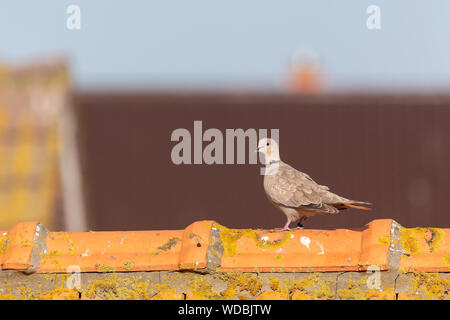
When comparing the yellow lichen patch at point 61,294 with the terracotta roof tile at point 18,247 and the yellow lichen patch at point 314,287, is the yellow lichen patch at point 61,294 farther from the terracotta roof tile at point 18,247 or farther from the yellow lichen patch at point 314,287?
the yellow lichen patch at point 314,287

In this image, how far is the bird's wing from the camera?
7.03 meters

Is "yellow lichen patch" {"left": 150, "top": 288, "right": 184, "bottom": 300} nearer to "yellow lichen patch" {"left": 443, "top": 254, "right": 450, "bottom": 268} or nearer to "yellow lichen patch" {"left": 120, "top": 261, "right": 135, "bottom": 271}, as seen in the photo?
"yellow lichen patch" {"left": 120, "top": 261, "right": 135, "bottom": 271}

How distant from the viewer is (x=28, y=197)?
1263 centimetres

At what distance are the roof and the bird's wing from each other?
4.18 ft

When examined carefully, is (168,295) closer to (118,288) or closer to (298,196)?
(118,288)

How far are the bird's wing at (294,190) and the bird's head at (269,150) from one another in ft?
1.09

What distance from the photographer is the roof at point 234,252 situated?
17.8 ft

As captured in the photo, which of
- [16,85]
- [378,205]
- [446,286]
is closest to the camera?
[446,286]

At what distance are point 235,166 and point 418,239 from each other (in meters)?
10.0

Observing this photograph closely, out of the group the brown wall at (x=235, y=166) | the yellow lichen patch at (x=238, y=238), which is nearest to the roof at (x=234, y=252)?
the yellow lichen patch at (x=238, y=238)

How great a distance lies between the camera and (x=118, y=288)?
5500 mm

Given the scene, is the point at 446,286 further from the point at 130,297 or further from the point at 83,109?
the point at 83,109

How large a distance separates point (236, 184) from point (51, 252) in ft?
32.7

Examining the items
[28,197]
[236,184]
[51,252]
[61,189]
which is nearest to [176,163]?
[236,184]
